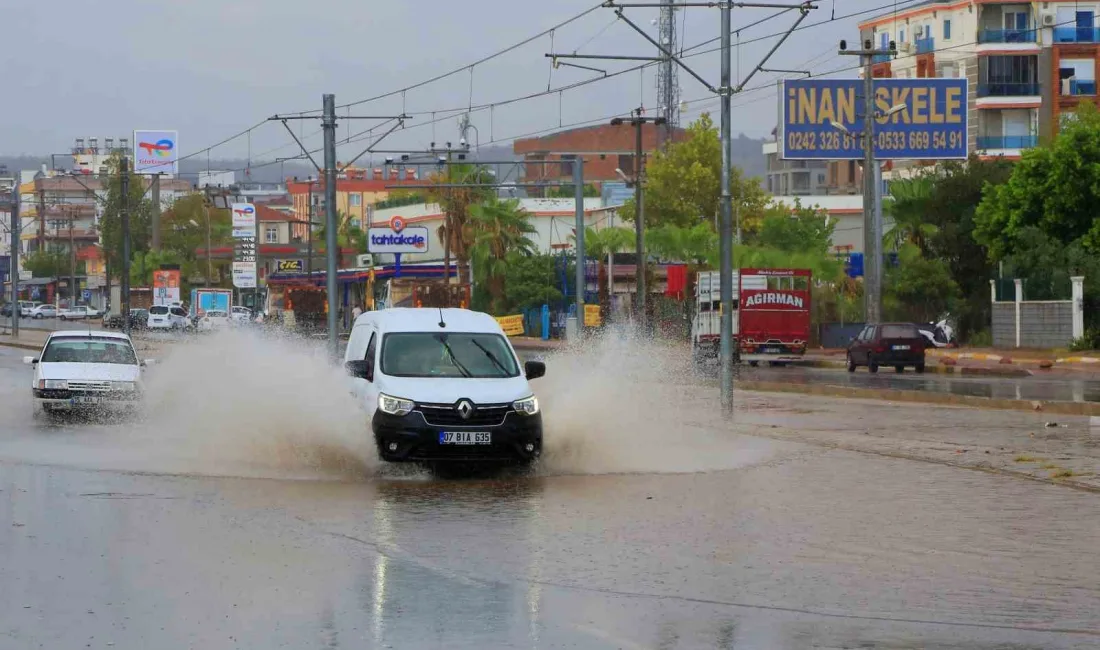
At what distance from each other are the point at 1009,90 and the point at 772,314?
1887 inches

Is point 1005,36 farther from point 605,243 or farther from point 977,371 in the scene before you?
point 977,371

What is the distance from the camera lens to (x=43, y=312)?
13950 centimetres

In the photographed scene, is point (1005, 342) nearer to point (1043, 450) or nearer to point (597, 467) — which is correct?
point (1043, 450)

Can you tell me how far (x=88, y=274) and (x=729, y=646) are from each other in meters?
174

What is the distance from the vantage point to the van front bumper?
54.6 feet

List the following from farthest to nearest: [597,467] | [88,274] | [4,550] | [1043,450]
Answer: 1. [88,274]
2. [1043,450]
3. [597,467]
4. [4,550]

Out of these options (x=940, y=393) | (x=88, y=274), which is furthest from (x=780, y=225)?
(x=88, y=274)

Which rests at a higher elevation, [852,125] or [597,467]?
[852,125]

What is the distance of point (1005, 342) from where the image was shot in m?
57.3

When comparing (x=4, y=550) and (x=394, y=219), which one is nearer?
(x=4, y=550)

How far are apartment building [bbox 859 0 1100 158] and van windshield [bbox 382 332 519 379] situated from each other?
76.8 m

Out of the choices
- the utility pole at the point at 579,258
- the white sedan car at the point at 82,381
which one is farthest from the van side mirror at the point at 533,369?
the utility pole at the point at 579,258

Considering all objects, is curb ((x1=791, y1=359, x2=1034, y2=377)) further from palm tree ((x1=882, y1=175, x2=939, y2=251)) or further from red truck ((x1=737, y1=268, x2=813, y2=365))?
palm tree ((x1=882, y1=175, x2=939, y2=251))

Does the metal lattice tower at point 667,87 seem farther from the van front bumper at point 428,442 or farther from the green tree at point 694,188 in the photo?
the van front bumper at point 428,442
